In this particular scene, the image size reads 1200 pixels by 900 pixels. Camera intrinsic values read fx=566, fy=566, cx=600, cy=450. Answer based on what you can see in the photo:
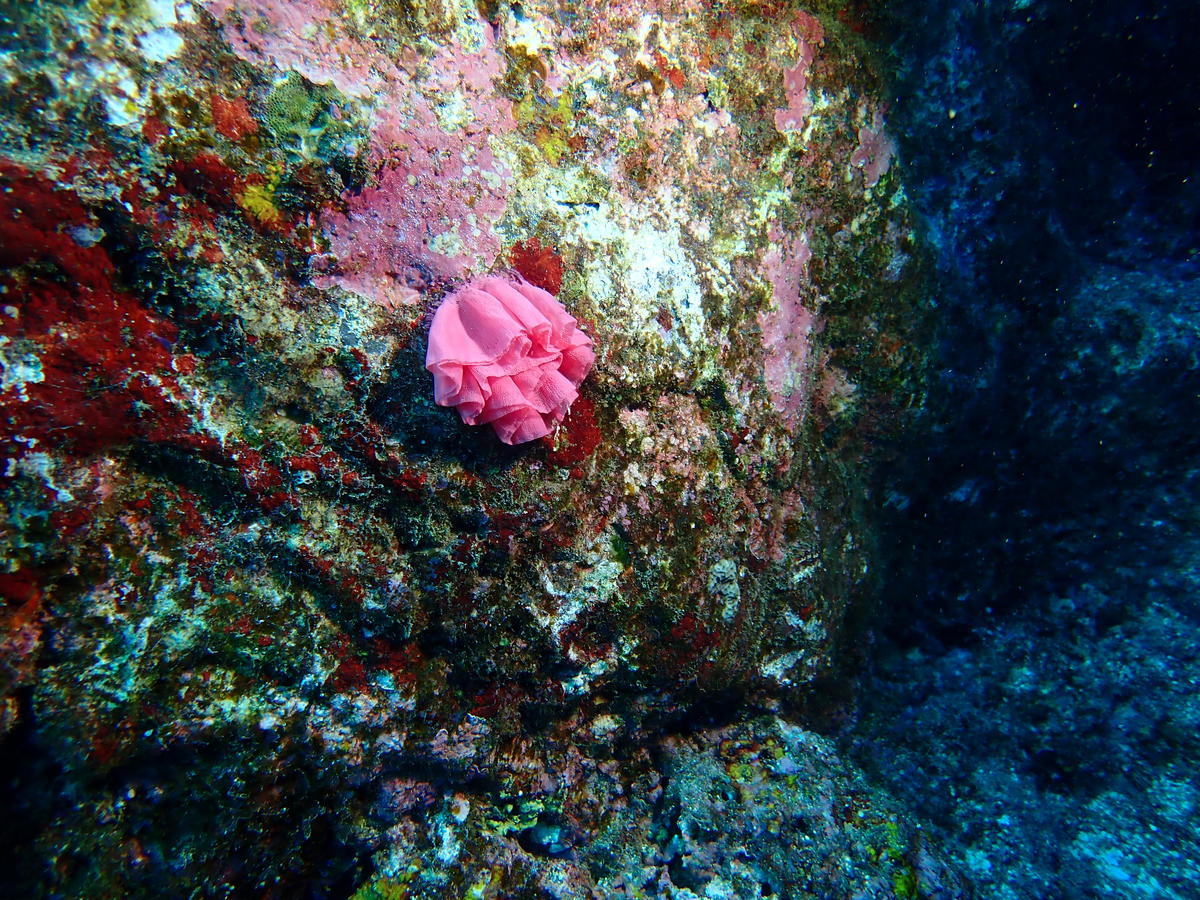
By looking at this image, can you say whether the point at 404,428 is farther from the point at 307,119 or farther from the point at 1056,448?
the point at 1056,448

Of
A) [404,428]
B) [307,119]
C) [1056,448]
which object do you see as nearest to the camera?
[307,119]

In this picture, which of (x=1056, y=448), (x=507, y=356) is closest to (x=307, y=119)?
(x=507, y=356)

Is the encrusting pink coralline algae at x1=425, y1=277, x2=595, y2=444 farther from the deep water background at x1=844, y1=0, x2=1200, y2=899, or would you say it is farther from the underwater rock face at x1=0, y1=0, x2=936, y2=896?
the deep water background at x1=844, y1=0, x2=1200, y2=899

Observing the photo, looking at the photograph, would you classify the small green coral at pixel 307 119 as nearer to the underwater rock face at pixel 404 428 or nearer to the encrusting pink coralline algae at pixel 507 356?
the underwater rock face at pixel 404 428

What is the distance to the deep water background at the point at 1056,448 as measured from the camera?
127 inches

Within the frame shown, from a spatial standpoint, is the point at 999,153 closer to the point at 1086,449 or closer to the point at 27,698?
the point at 1086,449

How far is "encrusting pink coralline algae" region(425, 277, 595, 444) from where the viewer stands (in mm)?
2168

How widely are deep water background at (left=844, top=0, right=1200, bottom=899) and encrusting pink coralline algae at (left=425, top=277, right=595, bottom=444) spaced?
2.66 meters

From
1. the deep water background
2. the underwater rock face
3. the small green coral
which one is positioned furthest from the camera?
the deep water background

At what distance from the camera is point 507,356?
2.21 meters

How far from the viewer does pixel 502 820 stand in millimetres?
3021

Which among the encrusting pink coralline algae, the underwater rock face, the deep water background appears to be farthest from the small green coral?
the deep water background

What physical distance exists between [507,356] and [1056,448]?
361 centimetres

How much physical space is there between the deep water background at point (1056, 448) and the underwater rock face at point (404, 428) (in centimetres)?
49
